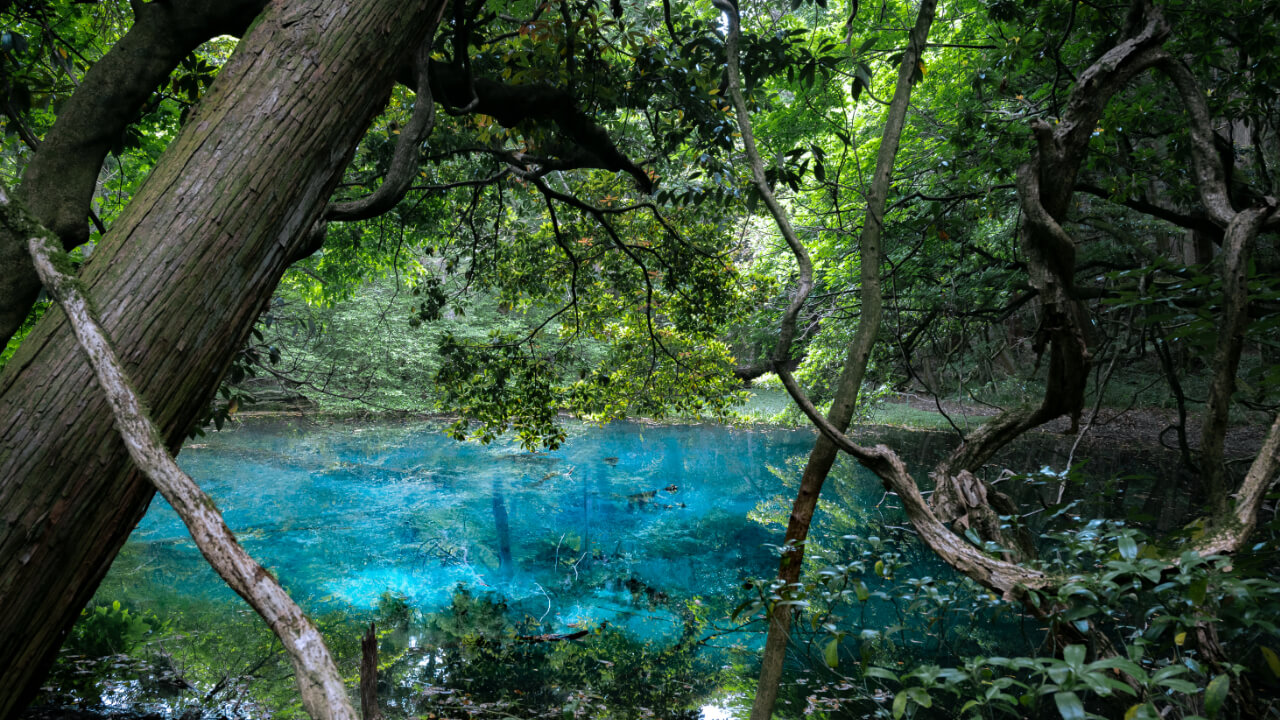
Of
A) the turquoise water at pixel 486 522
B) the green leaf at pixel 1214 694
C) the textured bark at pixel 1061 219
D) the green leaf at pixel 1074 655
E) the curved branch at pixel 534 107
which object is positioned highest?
the curved branch at pixel 534 107

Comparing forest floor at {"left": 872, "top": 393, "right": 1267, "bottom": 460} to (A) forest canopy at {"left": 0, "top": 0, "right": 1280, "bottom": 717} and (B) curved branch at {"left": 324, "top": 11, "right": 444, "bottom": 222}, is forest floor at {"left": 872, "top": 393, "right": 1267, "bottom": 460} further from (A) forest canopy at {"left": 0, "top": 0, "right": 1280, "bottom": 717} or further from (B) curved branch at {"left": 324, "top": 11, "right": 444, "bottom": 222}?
(B) curved branch at {"left": 324, "top": 11, "right": 444, "bottom": 222}

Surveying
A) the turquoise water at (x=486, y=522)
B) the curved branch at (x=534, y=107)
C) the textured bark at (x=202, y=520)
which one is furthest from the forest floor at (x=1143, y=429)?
the textured bark at (x=202, y=520)

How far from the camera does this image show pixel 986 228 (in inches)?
318

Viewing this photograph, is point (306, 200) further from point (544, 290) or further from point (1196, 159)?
point (544, 290)

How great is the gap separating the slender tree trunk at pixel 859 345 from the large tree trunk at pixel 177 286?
1.33m

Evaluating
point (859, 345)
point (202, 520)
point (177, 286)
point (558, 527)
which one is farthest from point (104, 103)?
point (558, 527)

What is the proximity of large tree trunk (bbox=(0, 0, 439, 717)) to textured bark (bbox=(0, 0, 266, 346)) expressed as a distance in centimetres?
74

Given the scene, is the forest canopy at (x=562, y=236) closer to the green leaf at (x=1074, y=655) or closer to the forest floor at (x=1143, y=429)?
the green leaf at (x=1074, y=655)

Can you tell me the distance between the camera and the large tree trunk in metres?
1.09

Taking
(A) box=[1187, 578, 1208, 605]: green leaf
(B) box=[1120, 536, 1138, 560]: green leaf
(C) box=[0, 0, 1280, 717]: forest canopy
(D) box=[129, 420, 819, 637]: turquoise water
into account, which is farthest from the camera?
(D) box=[129, 420, 819, 637]: turquoise water

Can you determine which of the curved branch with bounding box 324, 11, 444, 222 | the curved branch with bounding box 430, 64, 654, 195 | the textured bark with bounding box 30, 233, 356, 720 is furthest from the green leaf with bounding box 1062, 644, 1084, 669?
the curved branch with bounding box 430, 64, 654, 195

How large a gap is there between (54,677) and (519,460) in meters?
8.98

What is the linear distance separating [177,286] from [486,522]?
8.65 metres

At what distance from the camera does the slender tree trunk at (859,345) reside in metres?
2.18
